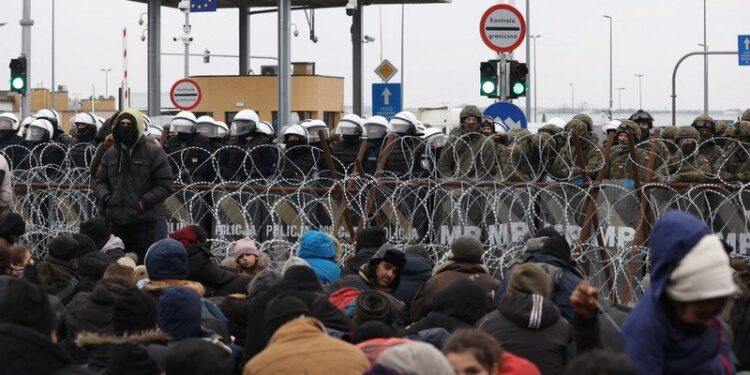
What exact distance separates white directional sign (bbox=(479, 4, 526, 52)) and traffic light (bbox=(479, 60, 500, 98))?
0.67m

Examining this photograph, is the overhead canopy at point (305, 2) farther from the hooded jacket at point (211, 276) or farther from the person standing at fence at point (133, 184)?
the hooded jacket at point (211, 276)

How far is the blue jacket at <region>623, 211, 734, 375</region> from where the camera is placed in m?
4.72

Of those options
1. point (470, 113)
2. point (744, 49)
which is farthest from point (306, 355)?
point (744, 49)

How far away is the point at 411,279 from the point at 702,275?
4751mm

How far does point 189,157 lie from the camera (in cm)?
1628

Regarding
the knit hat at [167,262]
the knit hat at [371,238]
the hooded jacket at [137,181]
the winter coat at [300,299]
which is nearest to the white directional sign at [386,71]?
the hooded jacket at [137,181]

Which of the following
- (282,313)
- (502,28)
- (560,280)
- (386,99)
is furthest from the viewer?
(386,99)

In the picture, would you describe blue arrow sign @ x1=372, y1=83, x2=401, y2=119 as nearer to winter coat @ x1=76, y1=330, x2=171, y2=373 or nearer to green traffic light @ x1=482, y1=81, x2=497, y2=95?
green traffic light @ x1=482, y1=81, x2=497, y2=95

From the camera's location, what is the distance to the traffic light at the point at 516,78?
1703 cm

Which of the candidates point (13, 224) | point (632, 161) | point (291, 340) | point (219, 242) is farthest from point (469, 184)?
point (291, 340)

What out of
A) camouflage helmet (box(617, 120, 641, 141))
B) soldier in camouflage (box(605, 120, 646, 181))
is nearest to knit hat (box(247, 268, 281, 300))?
soldier in camouflage (box(605, 120, 646, 181))

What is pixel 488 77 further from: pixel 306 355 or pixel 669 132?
pixel 306 355

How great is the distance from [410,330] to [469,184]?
5474 mm

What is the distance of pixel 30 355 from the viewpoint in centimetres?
534
